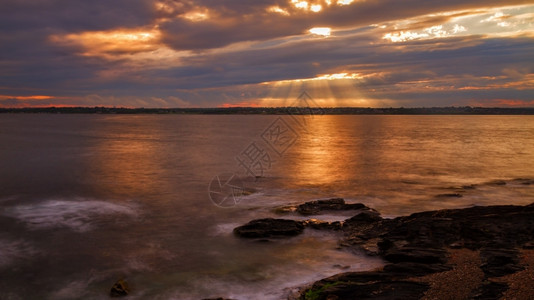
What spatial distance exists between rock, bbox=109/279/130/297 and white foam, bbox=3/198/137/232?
8.25 meters

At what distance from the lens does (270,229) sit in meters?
18.3

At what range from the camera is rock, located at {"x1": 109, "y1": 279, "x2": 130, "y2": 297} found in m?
12.8

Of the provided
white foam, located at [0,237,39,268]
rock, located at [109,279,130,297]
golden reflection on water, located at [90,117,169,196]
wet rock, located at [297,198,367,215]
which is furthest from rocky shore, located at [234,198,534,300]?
golden reflection on water, located at [90,117,169,196]

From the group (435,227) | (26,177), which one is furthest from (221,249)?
(26,177)

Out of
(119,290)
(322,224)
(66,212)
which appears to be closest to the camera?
(119,290)

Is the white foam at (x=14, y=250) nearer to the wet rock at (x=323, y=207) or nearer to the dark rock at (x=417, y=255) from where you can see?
the wet rock at (x=323, y=207)

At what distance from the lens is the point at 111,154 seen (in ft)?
191

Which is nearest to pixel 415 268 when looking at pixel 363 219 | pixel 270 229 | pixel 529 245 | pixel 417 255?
pixel 417 255

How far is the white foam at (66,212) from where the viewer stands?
21359 millimetres

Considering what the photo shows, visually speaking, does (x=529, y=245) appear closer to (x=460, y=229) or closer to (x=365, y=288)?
(x=460, y=229)

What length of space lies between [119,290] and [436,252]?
1046 cm

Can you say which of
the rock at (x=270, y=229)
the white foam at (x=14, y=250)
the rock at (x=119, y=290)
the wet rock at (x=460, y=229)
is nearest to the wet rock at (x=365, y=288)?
the wet rock at (x=460, y=229)

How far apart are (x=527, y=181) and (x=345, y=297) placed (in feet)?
99.9

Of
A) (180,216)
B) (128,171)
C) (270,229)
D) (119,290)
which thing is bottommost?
(180,216)
